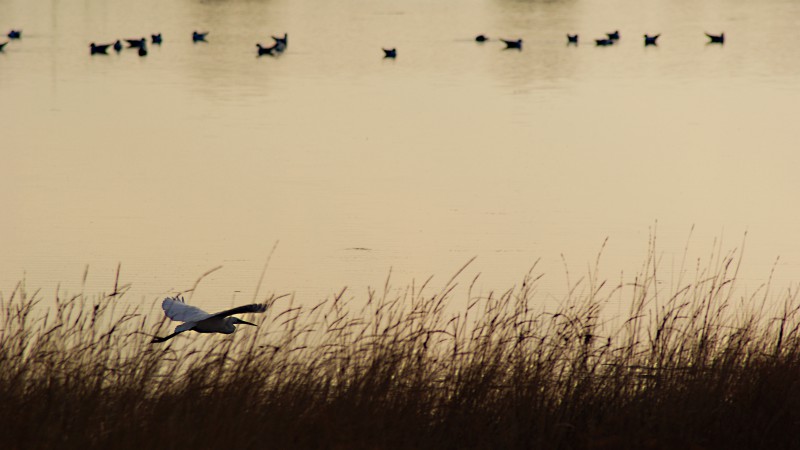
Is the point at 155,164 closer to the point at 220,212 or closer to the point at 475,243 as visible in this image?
the point at 220,212

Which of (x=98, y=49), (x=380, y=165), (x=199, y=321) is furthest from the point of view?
(x=98, y=49)

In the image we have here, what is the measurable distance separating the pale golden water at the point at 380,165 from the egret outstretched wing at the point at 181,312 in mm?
5067

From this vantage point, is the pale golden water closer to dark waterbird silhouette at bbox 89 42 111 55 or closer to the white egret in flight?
dark waterbird silhouette at bbox 89 42 111 55

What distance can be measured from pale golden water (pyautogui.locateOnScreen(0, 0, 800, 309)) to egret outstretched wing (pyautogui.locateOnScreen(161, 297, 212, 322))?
507cm

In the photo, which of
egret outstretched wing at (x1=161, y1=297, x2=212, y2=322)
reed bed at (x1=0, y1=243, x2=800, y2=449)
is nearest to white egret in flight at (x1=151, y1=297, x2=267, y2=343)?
egret outstretched wing at (x1=161, y1=297, x2=212, y2=322)

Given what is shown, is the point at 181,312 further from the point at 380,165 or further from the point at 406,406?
the point at 380,165

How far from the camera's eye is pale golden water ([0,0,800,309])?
584 inches

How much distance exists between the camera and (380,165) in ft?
71.5

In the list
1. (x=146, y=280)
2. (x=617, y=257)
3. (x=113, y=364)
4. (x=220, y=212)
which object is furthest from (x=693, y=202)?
(x=113, y=364)

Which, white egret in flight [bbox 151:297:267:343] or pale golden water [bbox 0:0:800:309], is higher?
white egret in flight [bbox 151:297:267:343]

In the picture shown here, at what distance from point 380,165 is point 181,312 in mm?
15128

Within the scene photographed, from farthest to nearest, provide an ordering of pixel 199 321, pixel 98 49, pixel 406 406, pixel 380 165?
pixel 98 49
pixel 380 165
pixel 199 321
pixel 406 406

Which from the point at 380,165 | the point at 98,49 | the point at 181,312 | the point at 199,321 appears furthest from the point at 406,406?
the point at 98,49

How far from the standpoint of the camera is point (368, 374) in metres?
6.15
